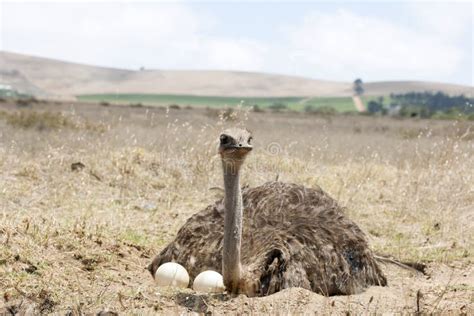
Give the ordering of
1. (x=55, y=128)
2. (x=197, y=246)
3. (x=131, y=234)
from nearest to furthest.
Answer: (x=197, y=246) < (x=131, y=234) < (x=55, y=128)

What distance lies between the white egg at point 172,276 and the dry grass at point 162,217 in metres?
0.15

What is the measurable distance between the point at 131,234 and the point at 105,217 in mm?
619

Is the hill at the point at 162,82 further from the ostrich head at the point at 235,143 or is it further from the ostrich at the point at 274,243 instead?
the ostrich head at the point at 235,143

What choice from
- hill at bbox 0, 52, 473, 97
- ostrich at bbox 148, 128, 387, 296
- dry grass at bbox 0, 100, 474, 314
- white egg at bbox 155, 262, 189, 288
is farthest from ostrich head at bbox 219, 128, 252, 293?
hill at bbox 0, 52, 473, 97

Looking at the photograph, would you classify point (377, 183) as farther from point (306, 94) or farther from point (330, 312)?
point (306, 94)

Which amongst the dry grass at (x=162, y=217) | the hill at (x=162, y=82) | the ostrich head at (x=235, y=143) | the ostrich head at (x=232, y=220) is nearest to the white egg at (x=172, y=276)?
the dry grass at (x=162, y=217)

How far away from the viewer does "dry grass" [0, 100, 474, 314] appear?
15.3 feet

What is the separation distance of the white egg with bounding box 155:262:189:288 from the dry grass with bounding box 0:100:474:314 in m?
0.15

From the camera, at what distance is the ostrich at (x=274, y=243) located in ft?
15.3

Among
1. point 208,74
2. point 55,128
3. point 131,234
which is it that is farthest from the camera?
point 208,74

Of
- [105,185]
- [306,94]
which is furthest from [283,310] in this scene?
[306,94]

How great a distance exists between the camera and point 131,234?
22.5ft

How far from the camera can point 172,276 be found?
515 cm

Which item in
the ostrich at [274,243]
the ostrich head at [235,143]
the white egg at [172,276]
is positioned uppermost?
the ostrich head at [235,143]
